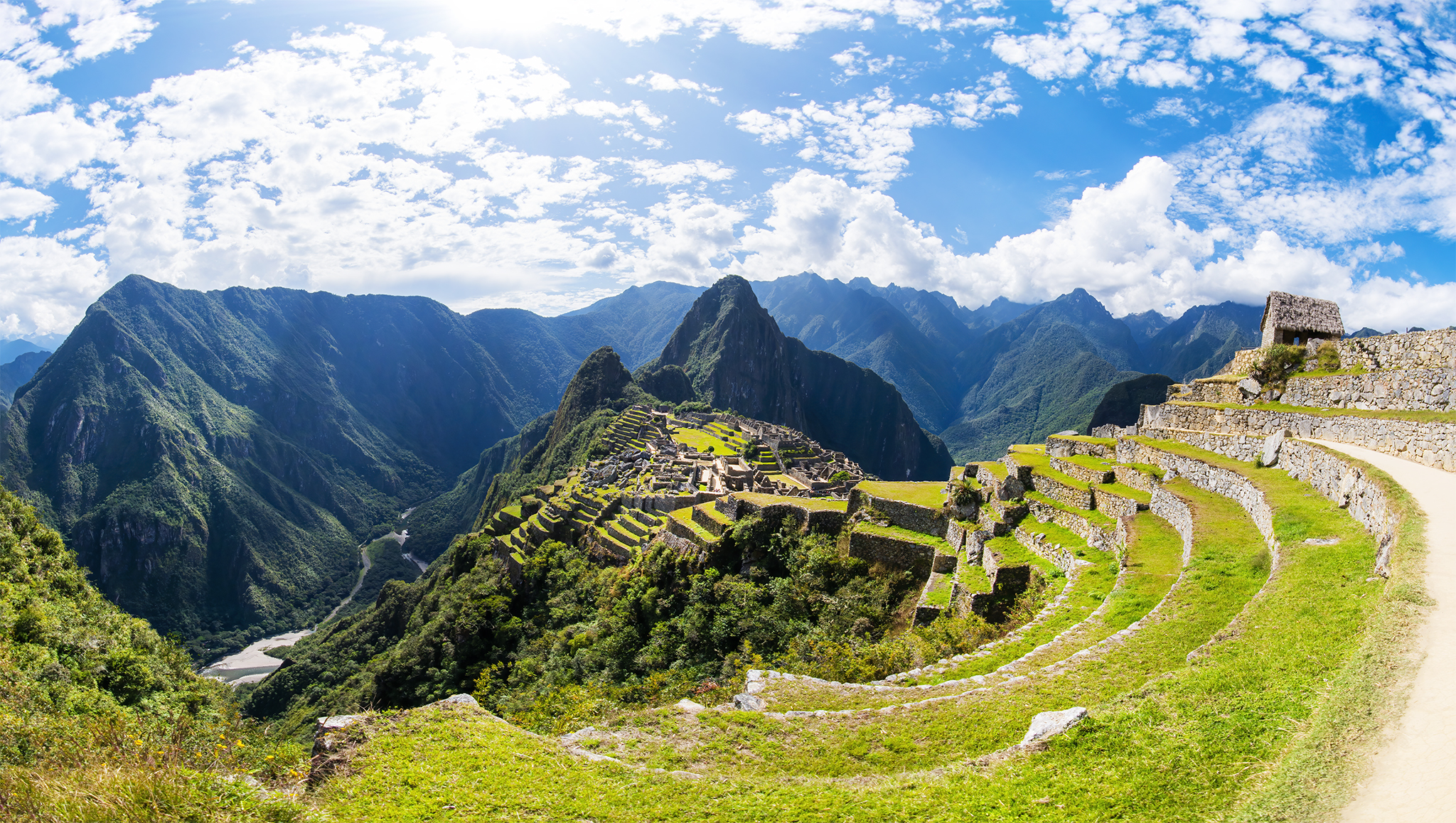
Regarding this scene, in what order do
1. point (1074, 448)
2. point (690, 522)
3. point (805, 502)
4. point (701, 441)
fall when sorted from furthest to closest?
point (701, 441), point (690, 522), point (805, 502), point (1074, 448)

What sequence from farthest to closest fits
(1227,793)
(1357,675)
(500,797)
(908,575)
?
(908,575) < (500,797) < (1357,675) < (1227,793)

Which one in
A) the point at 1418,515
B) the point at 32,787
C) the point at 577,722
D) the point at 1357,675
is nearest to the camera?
the point at 32,787

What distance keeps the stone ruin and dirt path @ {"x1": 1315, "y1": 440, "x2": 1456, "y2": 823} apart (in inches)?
679

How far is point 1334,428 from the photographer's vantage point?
45.8 ft

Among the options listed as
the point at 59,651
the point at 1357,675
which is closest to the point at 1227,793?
the point at 1357,675

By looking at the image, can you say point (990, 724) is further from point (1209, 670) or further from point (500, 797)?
point (500, 797)

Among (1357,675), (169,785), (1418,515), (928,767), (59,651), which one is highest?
(1418,515)

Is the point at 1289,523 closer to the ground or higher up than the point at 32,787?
higher up

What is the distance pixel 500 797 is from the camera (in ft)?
20.6

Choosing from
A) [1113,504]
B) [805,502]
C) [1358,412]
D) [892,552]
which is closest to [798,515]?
[805,502]

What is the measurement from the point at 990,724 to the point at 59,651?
90.8 ft

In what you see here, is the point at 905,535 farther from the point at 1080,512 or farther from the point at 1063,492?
the point at 1080,512

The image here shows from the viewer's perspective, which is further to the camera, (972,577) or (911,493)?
(911,493)

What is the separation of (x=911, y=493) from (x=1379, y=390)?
12928mm
